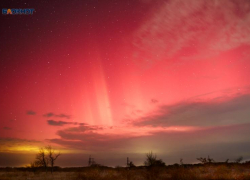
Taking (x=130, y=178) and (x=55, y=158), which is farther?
(x=55, y=158)

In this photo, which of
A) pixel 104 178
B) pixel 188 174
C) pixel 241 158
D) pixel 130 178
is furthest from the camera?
pixel 241 158

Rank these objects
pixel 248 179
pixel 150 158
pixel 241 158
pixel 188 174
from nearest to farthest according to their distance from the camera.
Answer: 1. pixel 248 179
2. pixel 188 174
3. pixel 150 158
4. pixel 241 158

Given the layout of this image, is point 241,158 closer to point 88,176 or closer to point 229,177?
point 229,177

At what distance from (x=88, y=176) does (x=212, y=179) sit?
1305 cm

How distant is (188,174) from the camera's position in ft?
79.5

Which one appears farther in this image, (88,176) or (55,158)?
(55,158)

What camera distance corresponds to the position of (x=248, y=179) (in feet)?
74.2

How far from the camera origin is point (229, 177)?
2386cm

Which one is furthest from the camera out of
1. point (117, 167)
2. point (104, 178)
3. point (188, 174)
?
point (117, 167)

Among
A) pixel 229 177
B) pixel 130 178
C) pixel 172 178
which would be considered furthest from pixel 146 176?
pixel 229 177

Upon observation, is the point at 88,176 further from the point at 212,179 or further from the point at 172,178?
the point at 212,179

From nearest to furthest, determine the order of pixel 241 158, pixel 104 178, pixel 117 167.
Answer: pixel 104 178
pixel 117 167
pixel 241 158

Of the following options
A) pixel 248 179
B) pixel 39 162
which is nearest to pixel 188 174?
pixel 248 179

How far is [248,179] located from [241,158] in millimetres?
31840
